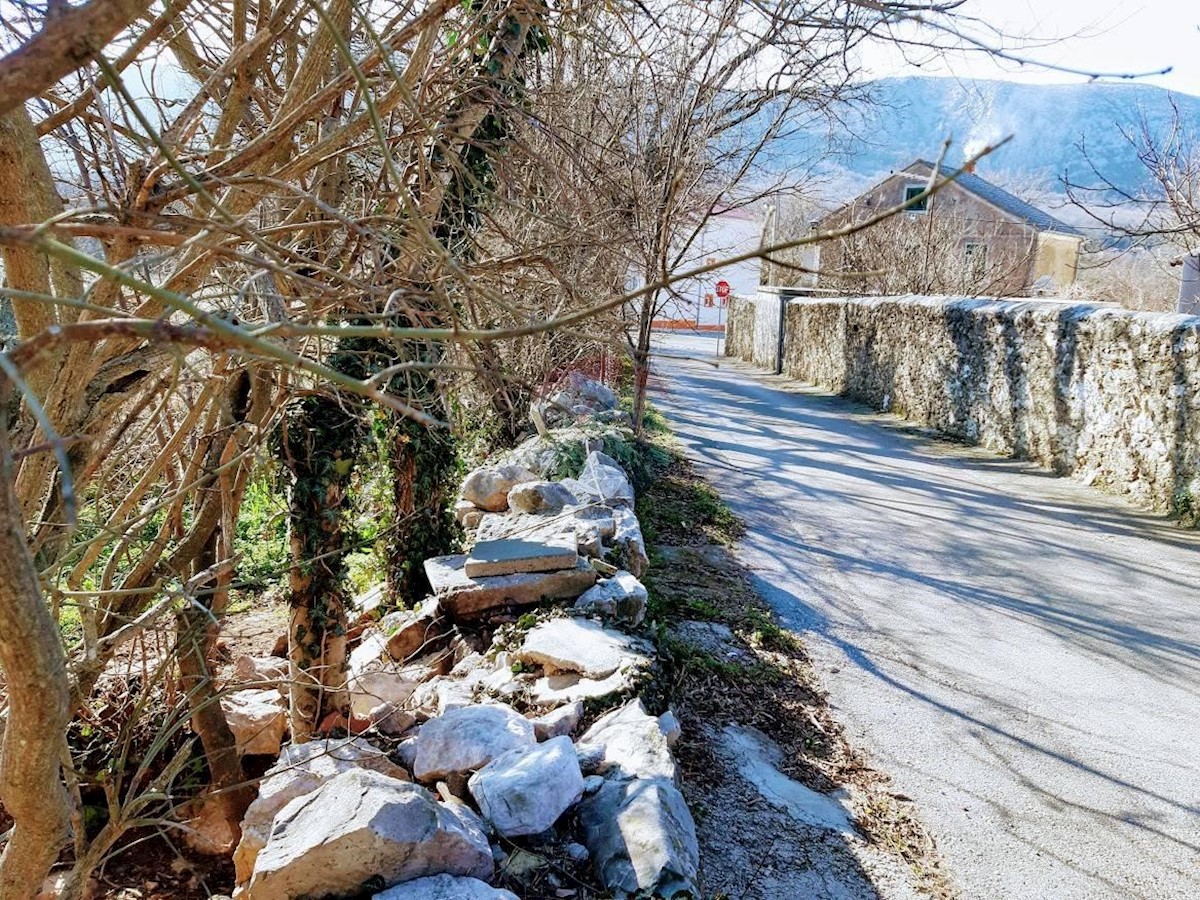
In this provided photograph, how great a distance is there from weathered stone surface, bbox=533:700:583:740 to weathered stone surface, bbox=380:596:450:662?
1.61 meters

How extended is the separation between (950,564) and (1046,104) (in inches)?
5537

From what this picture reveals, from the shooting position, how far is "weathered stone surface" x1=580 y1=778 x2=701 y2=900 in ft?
9.28

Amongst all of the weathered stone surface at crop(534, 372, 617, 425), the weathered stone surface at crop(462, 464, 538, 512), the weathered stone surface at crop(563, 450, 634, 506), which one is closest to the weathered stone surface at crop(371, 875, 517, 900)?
the weathered stone surface at crop(563, 450, 634, 506)

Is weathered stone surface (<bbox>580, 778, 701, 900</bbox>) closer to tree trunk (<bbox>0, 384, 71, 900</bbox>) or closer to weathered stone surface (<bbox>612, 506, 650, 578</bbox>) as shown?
tree trunk (<bbox>0, 384, 71, 900</bbox>)

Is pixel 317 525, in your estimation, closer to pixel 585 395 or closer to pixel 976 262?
pixel 585 395

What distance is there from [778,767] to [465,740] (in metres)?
1.49

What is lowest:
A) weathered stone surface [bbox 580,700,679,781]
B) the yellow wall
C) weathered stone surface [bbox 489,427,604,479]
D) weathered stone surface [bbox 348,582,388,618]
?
weathered stone surface [bbox 348,582,388,618]

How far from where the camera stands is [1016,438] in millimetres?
11539

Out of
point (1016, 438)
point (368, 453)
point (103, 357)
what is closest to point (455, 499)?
point (368, 453)

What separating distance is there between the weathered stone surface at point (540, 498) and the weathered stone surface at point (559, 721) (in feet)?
9.33

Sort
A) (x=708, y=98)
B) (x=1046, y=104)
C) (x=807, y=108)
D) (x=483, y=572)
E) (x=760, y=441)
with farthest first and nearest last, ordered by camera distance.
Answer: (x=1046, y=104)
(x=760, y=441)
(x=807, y=108)
(x=708, y=98)
(x=483, y=572)

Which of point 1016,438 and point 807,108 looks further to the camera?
point 1016,438

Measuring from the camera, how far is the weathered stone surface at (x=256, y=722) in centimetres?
483

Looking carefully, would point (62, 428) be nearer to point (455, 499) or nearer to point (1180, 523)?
point (455, 499)
